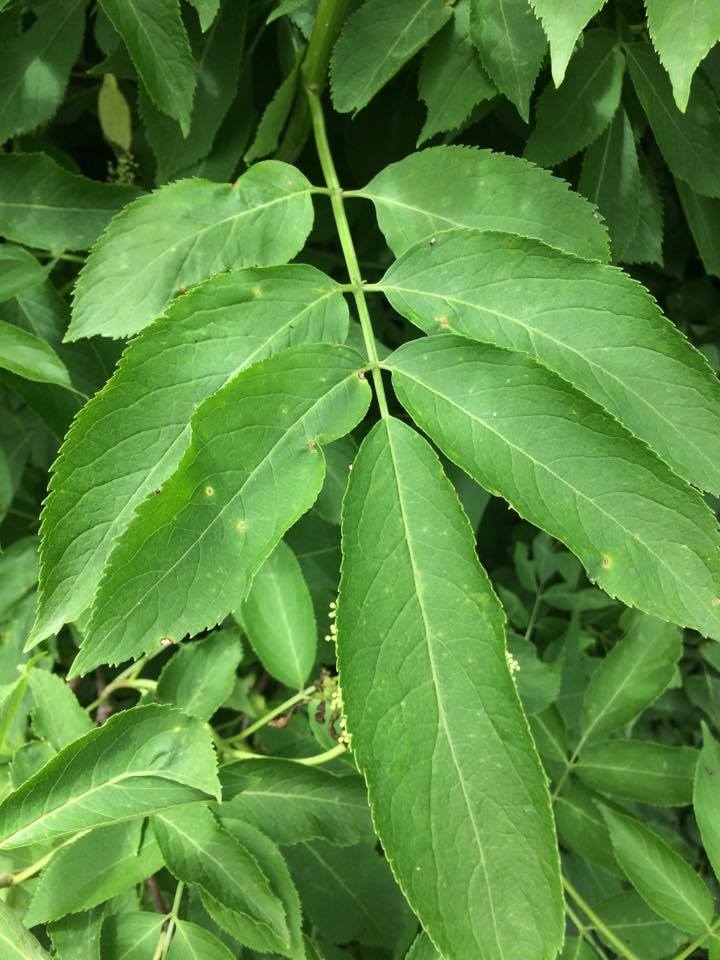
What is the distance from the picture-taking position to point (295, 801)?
95 cm

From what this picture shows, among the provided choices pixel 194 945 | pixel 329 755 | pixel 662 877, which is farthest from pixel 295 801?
pixel 662 877

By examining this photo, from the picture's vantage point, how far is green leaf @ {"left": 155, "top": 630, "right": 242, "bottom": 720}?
3.30 ft

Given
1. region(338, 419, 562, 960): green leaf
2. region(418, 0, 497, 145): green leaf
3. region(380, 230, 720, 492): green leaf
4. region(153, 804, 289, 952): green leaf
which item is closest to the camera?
region(338, 419, 562, 960): green leaf

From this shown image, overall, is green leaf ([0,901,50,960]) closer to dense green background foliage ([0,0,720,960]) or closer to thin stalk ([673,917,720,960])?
dense green background foliage ([0,0,720,960])

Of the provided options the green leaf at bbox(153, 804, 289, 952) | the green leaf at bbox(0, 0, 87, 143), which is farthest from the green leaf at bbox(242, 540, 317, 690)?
the green leaf at bbox(0, 0, 87, 143)

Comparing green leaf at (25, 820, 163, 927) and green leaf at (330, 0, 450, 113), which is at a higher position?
green leaf at (330, 0, 450, 113)

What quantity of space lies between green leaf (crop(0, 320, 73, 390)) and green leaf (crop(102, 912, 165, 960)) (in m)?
0.62

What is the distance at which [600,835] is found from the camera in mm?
1078

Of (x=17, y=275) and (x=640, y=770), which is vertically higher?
(x=17, y=275)

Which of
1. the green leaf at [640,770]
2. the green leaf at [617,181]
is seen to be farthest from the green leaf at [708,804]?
the green leaf at [617,181]

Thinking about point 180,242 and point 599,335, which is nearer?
point 599,335

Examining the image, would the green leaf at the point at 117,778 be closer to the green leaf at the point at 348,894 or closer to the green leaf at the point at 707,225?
the green leaf at the point at 348,894

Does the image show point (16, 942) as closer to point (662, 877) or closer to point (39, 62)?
point (662, 877)

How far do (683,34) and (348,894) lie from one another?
1089 mm
